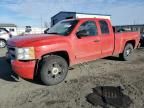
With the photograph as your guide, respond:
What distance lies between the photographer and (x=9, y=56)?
21.1 feet

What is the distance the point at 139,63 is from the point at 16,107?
19.4 ft

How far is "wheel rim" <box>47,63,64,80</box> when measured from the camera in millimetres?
6215

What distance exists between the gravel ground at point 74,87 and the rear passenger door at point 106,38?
64 cm

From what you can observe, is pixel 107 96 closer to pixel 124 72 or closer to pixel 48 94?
pixel 48 94

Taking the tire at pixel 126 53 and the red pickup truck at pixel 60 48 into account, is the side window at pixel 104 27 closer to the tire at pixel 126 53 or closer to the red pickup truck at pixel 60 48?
the red pickup truck at pixel 60 48

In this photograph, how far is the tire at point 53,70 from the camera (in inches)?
238

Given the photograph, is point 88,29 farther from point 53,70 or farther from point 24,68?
point 24,68

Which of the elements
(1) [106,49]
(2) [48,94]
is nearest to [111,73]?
(1) [106,49]

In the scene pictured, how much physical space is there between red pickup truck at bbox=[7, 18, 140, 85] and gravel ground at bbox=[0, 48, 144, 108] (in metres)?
0.41

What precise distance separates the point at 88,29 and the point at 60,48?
155 cm

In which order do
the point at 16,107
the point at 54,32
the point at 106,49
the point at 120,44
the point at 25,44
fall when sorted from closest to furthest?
the point at 16,107 < the point at 25,44 < the point at 54,32 < the point at 106,49 < the point at 120,44

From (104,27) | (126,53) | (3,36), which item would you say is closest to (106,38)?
(104,27)

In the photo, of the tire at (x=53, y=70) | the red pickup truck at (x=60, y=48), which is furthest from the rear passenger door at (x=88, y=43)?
the tire at (x=53, y=70)

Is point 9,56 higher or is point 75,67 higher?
point 9,56
